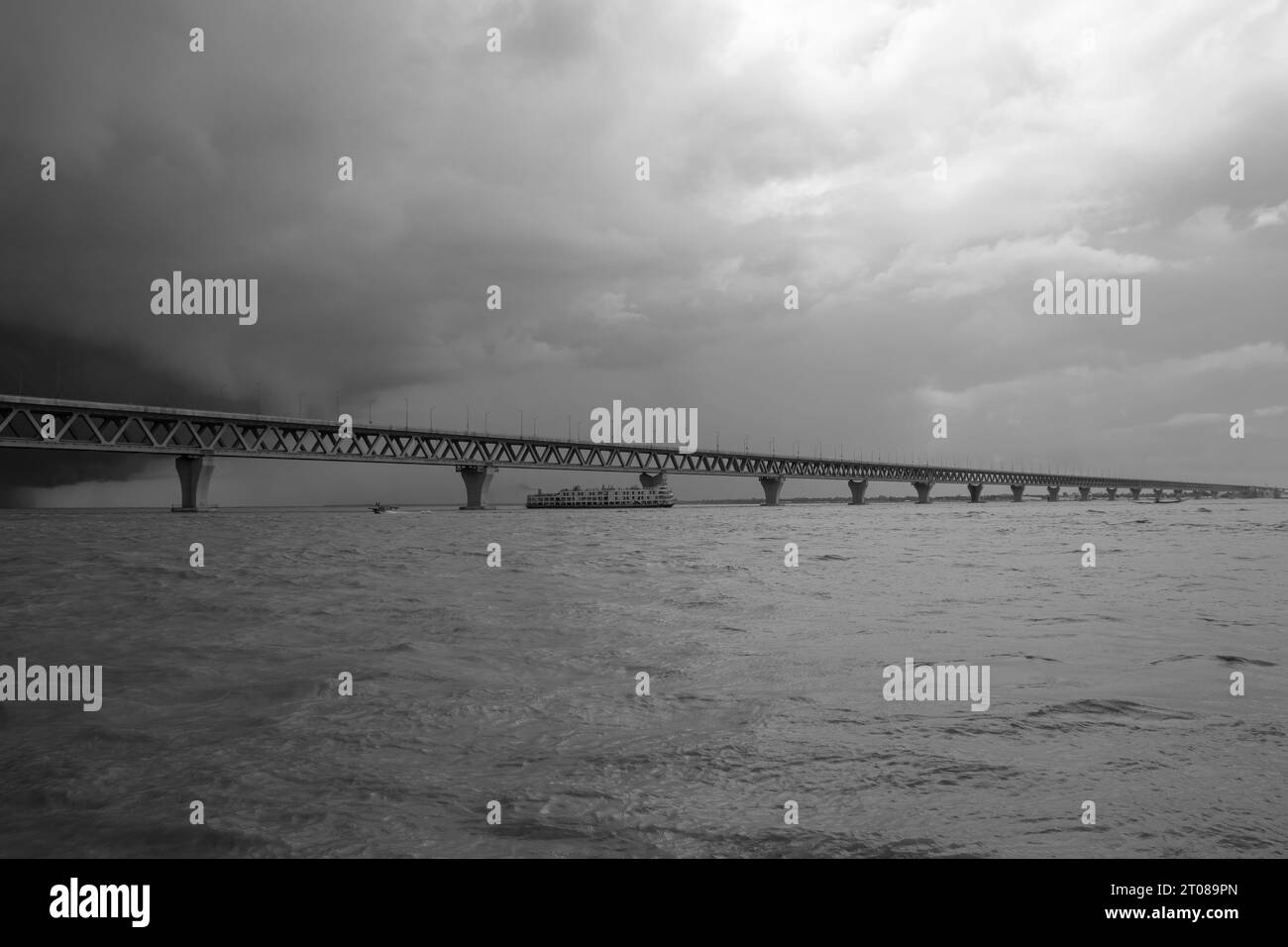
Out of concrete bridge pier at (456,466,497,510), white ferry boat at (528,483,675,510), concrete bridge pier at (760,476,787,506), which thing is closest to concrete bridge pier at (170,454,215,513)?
concrete bridge pier at (456,466,497,510)

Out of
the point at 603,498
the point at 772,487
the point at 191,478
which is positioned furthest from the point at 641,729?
the point at 772,487

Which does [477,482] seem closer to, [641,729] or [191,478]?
[191,478]

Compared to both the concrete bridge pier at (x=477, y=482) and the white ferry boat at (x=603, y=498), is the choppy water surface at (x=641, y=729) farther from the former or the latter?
the white ferry boat at (x=603, y=498)

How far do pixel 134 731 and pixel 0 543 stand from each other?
116 feet

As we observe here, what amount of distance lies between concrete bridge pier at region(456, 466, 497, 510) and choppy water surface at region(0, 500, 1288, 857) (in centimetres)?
10755

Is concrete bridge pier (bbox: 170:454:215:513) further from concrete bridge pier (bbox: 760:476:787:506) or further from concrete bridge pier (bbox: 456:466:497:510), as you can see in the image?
concrete bridge pier (bbox: 760:476:787:506)

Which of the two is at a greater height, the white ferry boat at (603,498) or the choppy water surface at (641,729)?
the white ferry boat at (603,498)

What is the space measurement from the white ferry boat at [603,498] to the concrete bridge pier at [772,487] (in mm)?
25659

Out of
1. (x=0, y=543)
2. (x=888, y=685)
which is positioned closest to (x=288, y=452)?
(x=0, y=543)

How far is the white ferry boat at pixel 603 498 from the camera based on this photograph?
479ft

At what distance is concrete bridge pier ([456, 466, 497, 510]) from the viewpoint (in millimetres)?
122062

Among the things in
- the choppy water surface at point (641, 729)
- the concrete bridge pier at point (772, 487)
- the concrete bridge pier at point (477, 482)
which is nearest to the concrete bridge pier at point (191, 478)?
the concrete bridge pier at point (477, 482)

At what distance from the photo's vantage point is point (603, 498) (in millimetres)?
148875
